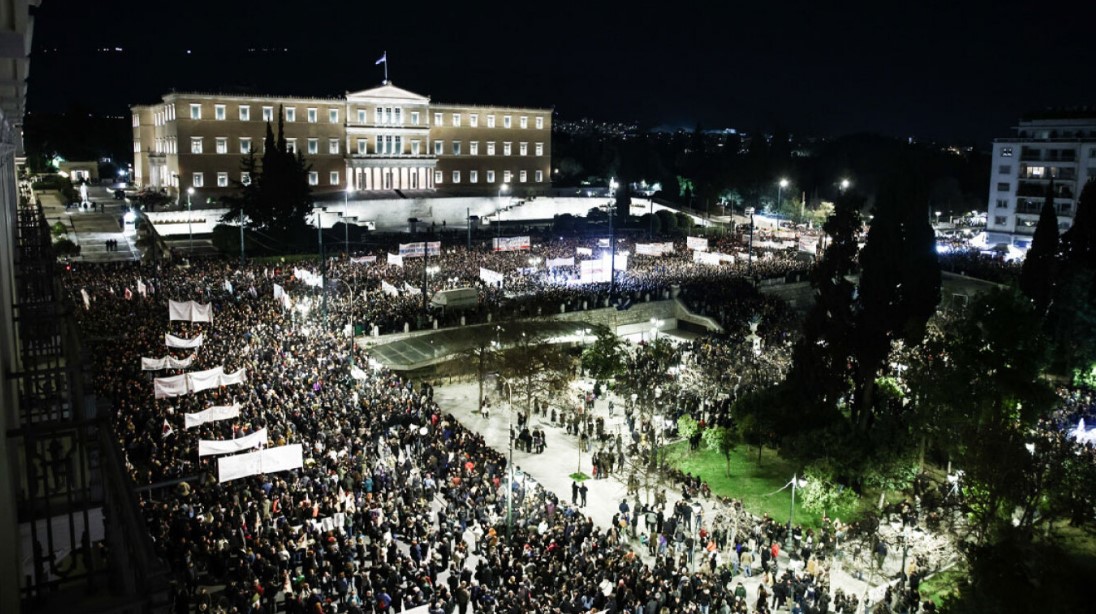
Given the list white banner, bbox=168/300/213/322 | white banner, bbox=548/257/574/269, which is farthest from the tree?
white banner, bbox=168/300/213/322

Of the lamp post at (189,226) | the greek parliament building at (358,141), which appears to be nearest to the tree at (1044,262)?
the lamp post at (189,226)

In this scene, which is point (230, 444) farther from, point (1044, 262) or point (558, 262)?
point (1044, 262)

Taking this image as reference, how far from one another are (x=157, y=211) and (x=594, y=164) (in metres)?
58.8

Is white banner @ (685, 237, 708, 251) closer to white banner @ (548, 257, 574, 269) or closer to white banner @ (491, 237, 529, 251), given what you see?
white banner @ (548, 257, 574, 269)

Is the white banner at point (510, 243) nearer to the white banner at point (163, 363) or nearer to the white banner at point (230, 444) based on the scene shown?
the white banner at point (163, 363)

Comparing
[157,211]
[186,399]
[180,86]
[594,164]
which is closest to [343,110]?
[180,86]

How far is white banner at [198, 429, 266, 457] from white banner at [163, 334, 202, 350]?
7038 millimetres

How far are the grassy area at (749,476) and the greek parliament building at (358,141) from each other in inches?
1989

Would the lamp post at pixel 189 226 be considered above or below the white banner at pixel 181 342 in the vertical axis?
above

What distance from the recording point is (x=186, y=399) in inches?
822

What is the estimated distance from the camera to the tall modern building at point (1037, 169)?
61362 mm

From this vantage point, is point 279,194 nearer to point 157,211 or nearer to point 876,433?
point 157,211

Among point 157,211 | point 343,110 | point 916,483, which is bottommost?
point 916,483

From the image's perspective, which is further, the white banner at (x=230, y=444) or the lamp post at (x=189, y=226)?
the lamp post at (x=189, y=226)
